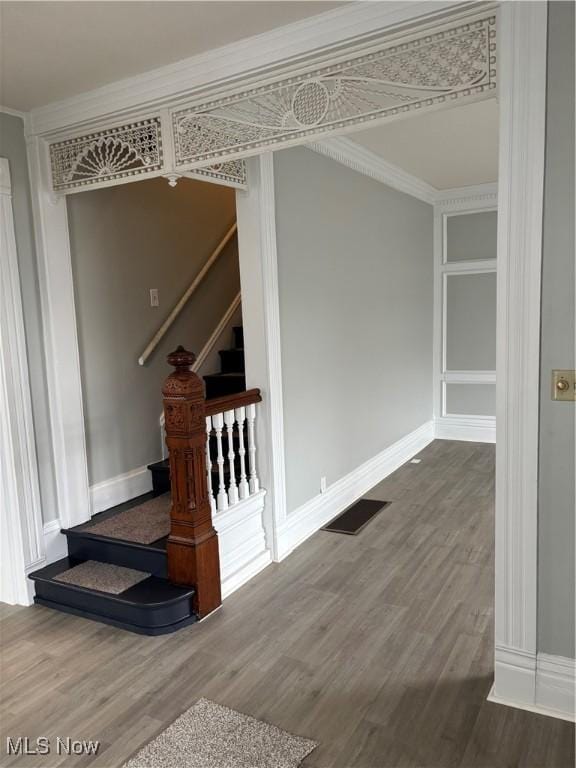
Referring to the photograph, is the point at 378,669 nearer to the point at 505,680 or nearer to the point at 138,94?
the point at 505,680

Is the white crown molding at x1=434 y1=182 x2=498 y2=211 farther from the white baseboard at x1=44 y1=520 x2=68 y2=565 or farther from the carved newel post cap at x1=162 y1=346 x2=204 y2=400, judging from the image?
the white baseboard at x1=44 y1=520 x2=68 y2=565

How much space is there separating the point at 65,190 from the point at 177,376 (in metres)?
1.18

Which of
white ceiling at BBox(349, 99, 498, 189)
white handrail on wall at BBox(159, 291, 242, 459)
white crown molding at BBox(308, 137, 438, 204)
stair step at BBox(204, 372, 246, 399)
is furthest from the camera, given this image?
white handrail on wall at BBox(159, 291, 242, 459)

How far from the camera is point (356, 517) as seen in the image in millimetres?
4219

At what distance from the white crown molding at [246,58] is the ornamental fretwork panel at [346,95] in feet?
0.23

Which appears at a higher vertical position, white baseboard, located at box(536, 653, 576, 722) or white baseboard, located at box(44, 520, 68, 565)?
white baseboard, located at box(44, 520, 68, 565)

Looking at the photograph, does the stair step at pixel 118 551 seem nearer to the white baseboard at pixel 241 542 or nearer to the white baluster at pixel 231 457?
the white baseboard at pixel 241 542

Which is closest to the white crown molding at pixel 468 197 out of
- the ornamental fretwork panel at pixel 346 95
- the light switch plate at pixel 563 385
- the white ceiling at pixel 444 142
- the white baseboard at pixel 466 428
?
the white ceiling at pixel 444 142

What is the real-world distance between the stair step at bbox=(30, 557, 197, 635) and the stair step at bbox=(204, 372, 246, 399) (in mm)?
1583

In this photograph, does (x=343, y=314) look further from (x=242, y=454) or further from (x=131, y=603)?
(x=131, y=603)

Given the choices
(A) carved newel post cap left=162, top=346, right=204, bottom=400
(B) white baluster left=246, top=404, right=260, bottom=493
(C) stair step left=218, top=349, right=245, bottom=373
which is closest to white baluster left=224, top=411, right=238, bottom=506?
(B) white baluster left=246, top=404, right=260, bottom=493

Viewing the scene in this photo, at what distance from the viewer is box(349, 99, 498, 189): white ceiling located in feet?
12.1

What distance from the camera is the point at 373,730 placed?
83.3 inches

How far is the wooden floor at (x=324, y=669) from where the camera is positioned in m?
2.06
